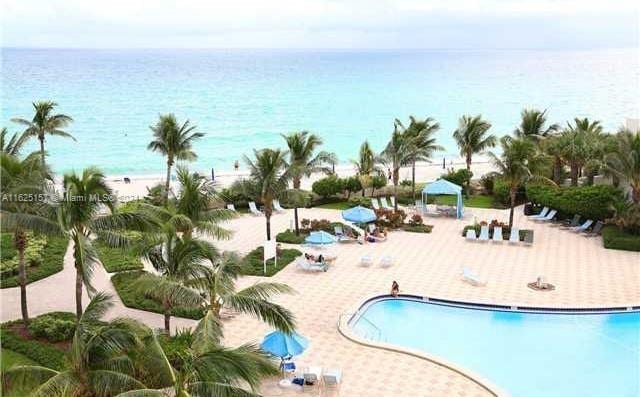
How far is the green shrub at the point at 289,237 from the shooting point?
2714 cm

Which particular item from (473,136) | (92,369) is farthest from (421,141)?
(92,369)

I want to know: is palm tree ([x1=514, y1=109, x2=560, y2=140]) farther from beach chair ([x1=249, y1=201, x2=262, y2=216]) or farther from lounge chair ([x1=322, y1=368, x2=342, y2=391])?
lounge chair ([x1=322, y1=368, x2=342, y2=391])

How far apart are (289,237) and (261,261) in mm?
3373

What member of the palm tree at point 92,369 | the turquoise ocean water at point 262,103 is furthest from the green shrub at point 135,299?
the turquoise ocean water at point 262,103

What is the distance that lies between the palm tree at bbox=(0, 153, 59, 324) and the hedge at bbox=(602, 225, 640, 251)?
20.5 meters

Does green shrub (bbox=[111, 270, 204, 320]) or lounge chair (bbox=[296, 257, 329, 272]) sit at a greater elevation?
lounge chair (bbox=[296, 257, 329, 272])

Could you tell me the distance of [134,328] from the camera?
11.7 meters

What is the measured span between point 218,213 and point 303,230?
9557 millimetres

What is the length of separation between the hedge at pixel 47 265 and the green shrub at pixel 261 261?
6.41m

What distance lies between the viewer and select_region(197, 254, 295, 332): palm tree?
40.8 ft

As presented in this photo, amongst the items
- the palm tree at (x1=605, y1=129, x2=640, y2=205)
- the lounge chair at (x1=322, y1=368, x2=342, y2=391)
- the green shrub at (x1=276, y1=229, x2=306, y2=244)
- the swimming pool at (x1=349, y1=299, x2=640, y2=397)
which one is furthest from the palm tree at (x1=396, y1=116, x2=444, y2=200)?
the lounge chair at (x1=322, y1=368, x2=342, y2=391)

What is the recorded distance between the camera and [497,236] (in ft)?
89.7

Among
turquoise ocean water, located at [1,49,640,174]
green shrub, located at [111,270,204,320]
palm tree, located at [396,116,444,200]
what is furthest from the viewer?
turquoise ocean water, located at [1,49,640,174]

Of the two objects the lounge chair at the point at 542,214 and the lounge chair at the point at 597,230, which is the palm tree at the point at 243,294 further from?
the lounge chair at the point at 542,214
